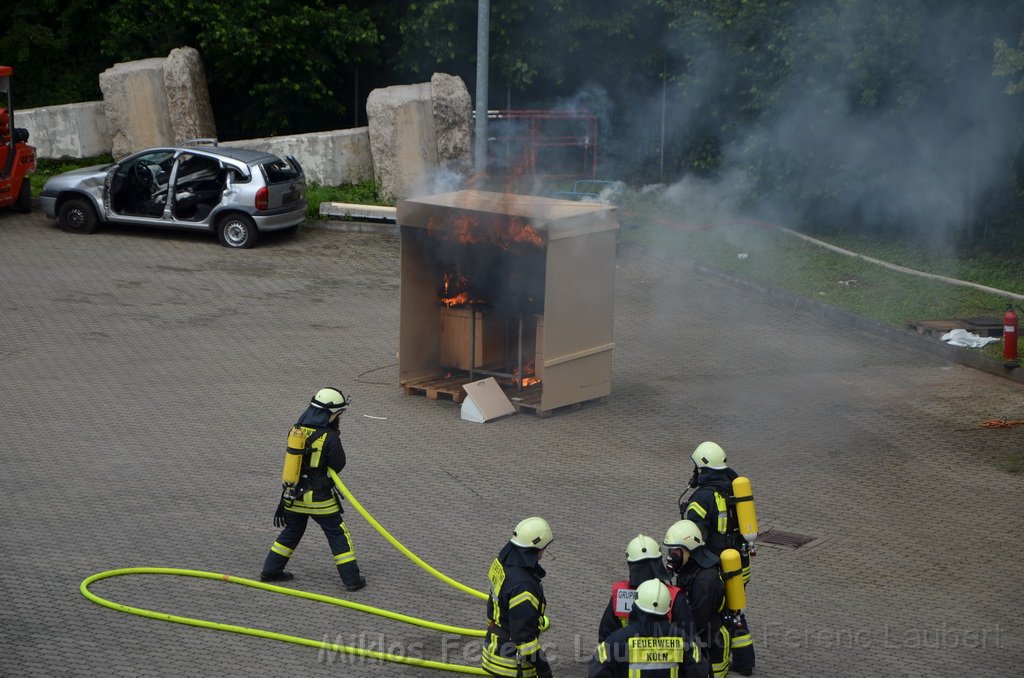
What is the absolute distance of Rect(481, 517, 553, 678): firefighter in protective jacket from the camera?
632 cm

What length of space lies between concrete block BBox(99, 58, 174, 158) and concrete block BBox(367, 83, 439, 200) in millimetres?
4723

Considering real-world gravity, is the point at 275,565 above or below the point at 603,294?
below

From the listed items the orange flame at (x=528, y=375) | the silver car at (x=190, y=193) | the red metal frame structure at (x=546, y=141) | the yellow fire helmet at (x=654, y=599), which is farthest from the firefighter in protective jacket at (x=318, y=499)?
the red metal frame structure at (x=546, y=141)

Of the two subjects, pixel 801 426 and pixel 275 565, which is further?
pixel 801 426

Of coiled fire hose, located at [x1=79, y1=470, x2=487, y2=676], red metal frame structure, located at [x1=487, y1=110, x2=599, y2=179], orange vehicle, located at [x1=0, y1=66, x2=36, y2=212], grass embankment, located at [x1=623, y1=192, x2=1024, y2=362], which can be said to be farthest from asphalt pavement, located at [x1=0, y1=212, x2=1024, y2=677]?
Answer: red metal frame structure, located at [x1=487, y1=110, x2=599, y2=179]

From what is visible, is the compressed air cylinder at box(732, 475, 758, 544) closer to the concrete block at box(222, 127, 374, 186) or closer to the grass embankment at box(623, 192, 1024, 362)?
the grass embankment at box(623, 192, 1024, 362)

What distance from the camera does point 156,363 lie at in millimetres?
13750

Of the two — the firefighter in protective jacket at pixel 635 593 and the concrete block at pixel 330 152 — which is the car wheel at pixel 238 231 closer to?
the concrete block at pixel 330 152

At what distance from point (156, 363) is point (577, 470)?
17.7 feet

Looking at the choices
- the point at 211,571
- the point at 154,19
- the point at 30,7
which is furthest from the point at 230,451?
the point at 30,7

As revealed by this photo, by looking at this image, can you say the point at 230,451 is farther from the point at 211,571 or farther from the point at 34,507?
the point at 211,571

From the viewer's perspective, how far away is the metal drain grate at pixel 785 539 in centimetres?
942

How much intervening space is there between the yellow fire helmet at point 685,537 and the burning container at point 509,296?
5.40m

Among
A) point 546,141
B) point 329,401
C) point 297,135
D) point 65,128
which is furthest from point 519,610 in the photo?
point 65,128
